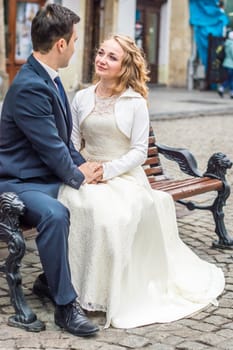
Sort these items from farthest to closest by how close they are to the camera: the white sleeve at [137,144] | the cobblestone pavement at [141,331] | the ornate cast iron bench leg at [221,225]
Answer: the ornate cast iron bench leg at [221,225] < the white sleeve at [137,144] < the cobblestone pavement at [141,331]

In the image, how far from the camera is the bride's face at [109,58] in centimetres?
464

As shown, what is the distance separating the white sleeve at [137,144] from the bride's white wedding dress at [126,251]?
0.22 ft

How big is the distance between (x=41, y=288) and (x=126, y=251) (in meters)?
0.58

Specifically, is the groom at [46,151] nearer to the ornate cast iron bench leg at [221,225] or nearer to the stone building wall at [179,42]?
the ornate cast iron bench leg at [221,225]

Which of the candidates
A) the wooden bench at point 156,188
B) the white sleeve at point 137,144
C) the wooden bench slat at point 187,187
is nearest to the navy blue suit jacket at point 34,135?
the wooden bench at point 156,188

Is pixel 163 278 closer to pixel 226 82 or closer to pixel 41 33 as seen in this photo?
pixel 41 33

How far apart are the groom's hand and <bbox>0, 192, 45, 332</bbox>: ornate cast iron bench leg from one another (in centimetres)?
56

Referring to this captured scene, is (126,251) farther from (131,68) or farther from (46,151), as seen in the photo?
(131,68)

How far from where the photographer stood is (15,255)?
3963mm

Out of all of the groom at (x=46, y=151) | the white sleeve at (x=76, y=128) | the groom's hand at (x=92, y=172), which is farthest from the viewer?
the white sleeve at (x=76, y=128)

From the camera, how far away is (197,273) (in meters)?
4.85

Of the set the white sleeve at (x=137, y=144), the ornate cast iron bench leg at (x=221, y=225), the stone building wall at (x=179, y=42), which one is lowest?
the stone building wall at (x=179, y=42)

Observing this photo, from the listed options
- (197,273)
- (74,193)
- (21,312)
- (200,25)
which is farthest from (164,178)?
(200,25)

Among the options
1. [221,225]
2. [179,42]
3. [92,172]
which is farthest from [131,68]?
[179,42]
